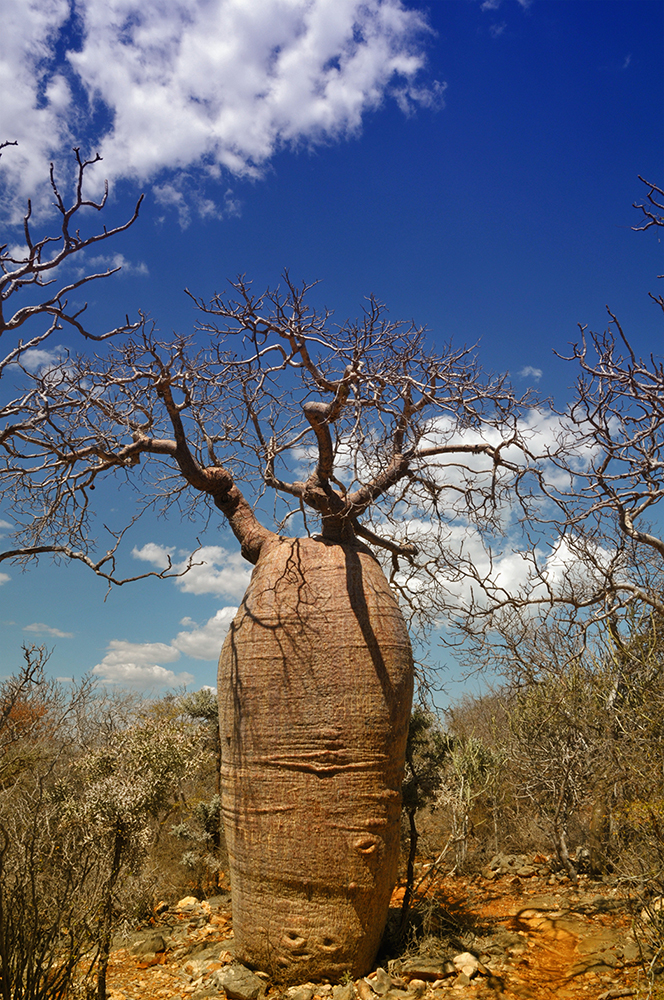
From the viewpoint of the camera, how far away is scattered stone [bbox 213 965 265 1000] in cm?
423

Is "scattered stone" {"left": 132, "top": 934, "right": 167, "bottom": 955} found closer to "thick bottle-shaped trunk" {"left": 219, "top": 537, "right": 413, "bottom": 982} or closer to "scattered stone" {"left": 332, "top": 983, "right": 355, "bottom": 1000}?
"thick bottle-shaped trunk" {"left": 219, "top": 537, "right": 413, "bottom": 982}

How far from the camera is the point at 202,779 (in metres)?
10.4

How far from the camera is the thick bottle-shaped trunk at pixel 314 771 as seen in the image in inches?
173

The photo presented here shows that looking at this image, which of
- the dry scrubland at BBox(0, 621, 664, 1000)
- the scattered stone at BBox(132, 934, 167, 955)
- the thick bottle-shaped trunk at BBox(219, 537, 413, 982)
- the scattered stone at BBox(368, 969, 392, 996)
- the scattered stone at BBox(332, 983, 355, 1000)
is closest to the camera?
the dry scrubland at BBox(0, 621, 664, 1000)

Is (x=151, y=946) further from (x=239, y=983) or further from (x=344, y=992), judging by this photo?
(x=344, y=992)

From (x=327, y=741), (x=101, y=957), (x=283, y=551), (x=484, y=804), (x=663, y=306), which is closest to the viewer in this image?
(x=101, y=957)

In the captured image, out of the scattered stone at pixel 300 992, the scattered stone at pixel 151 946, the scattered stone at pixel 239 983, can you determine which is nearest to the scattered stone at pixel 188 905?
the scattered stone at pixel 151 946

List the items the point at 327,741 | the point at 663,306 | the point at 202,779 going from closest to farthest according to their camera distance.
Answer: the point at 663,306 → the point at 327,741 → the point at 202,779

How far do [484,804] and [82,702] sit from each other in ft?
23.8

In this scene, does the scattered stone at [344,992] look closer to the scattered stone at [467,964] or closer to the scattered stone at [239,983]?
the scattered stone at [239,983]

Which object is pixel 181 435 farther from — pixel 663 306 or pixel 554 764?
pixel 554 764

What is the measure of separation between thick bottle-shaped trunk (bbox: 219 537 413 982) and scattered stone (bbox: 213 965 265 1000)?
103 millimetres

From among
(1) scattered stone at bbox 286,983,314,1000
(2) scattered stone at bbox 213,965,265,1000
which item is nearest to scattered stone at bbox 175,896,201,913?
(2) scattered stone at bbox 213,965,265,1000

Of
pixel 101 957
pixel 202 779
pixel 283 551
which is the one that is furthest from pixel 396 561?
pixel 202 779
